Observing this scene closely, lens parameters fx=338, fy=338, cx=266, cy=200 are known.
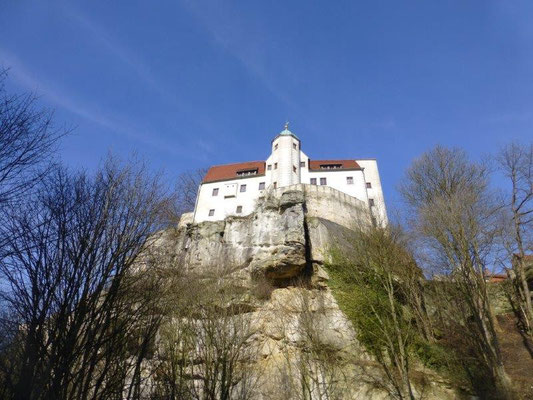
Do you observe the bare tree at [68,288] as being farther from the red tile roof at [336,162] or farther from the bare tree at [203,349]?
the red tile roof at [336,162]

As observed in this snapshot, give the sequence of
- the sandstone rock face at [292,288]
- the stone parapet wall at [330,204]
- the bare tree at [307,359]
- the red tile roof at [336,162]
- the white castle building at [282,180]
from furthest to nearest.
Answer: the red tile roof at [336,162]
the white castle building at [282,180]
the stone parapet wall at [330,204]
the sandstone rock face at [292,288]
the bare tree at [307,359]

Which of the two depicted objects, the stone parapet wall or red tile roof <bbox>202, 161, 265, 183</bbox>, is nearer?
the stone parapet wall

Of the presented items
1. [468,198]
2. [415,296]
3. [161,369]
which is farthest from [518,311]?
[161,369]

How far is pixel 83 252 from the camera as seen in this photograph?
755 cm

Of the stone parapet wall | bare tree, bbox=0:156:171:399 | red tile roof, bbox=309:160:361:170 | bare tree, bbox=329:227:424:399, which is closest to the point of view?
bare tree, bbox=0:156:171:399

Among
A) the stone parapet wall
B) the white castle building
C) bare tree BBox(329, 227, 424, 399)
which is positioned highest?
the white castle building

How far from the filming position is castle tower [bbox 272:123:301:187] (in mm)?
37281

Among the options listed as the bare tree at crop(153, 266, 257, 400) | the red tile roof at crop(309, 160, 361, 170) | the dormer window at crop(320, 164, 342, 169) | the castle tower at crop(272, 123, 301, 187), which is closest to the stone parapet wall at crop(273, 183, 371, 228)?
the castle tower at crop(272, 123, 301, 187)

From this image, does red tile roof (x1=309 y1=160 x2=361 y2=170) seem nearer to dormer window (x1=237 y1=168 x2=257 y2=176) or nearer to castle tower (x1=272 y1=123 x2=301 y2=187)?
castle tower (x1=272 y1=123 x2=301 y2=187)

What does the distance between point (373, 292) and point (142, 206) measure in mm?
15241

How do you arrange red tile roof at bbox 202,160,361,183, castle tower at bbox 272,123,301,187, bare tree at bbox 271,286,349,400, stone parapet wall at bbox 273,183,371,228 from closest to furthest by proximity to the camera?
bare tree at bbox 271,286,349,400 < stone parapet wall at bbox 273,183,371,228 < castle tower at bbox 272,123,301,187 < red tile roof at bbox 202,160,361,183

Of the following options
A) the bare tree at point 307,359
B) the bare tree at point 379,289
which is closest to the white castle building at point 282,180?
the bare tree at point 379,289

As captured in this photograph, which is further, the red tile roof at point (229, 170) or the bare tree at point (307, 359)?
the red tile roof at point (229, 170)

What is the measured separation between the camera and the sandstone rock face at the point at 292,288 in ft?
52.5
